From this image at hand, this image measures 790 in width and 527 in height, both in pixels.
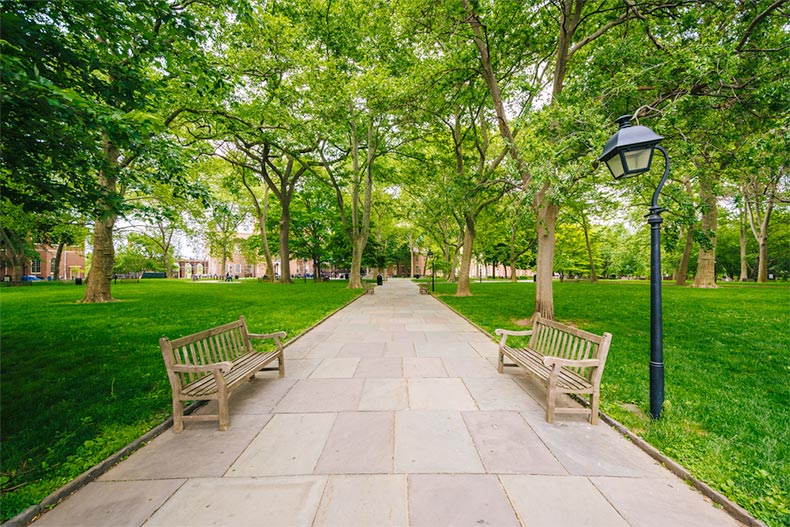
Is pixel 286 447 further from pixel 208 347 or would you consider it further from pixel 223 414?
pixel 208 347

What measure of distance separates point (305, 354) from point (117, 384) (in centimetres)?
306

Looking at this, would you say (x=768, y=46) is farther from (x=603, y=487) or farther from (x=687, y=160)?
(x=603, y=487)

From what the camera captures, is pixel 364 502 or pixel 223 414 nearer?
pixel 364 502

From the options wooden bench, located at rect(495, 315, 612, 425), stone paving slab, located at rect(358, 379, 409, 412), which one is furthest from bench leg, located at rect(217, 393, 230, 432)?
wooden bench, located at rect(495, 315, 612, 425)

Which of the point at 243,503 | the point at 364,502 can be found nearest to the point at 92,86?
the point at 243,503

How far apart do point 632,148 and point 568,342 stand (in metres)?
2.69

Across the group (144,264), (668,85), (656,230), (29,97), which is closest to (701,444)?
(656,230)

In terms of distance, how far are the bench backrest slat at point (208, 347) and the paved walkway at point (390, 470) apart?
642mm

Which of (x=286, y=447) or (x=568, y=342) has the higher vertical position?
(x=568, y=342)

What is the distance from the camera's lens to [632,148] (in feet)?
12.0

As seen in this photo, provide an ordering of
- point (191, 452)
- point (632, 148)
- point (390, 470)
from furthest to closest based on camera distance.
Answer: point (632, 148) → point (191, 452) → point (390, 470)

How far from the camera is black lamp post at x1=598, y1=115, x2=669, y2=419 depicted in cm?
363

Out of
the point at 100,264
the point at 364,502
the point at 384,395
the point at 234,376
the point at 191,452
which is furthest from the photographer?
the point at 100,264

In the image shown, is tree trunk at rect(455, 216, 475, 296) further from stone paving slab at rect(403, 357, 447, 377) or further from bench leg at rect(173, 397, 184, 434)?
bench leg at rect(173, 397, 184, 434)
